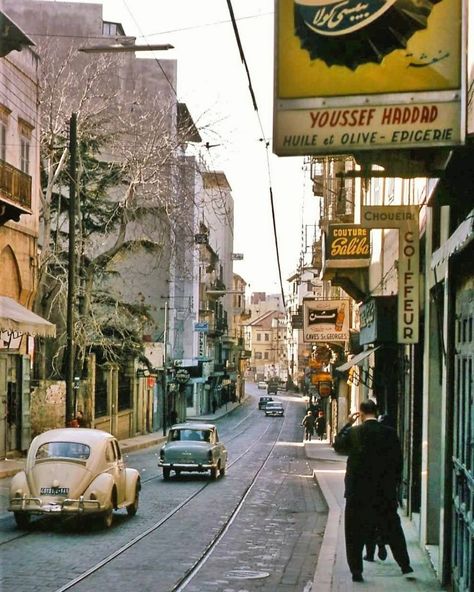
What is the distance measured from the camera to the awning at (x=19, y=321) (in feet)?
78.6

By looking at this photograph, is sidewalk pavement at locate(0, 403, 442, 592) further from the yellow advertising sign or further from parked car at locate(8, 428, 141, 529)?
the yellow advertising sign

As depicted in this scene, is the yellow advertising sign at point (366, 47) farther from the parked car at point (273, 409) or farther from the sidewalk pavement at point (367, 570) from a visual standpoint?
the parked car at point (273, 409)

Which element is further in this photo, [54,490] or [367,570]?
[54,490]

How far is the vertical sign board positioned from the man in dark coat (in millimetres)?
3136

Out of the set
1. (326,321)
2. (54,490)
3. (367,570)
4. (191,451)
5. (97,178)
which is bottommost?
(191,451)

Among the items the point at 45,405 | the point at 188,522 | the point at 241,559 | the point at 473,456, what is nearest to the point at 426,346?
the point at 241,559

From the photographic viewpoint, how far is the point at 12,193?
26.6 metres

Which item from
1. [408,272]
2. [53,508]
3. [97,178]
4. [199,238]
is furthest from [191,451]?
[199,238]

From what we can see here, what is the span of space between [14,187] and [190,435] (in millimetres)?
8428

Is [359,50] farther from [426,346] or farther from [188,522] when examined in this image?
[188,522]

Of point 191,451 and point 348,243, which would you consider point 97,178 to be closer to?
point 348,243

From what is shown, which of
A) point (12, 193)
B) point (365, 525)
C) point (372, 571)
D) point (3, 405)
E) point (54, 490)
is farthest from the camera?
point (3, 405)

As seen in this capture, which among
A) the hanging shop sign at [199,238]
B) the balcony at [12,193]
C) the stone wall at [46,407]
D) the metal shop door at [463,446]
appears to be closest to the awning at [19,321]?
the balcony at [12,193]

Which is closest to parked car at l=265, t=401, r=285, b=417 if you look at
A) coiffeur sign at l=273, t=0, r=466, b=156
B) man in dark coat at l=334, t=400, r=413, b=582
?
man in dark coat at l=334, t=400, r=413, b=582
